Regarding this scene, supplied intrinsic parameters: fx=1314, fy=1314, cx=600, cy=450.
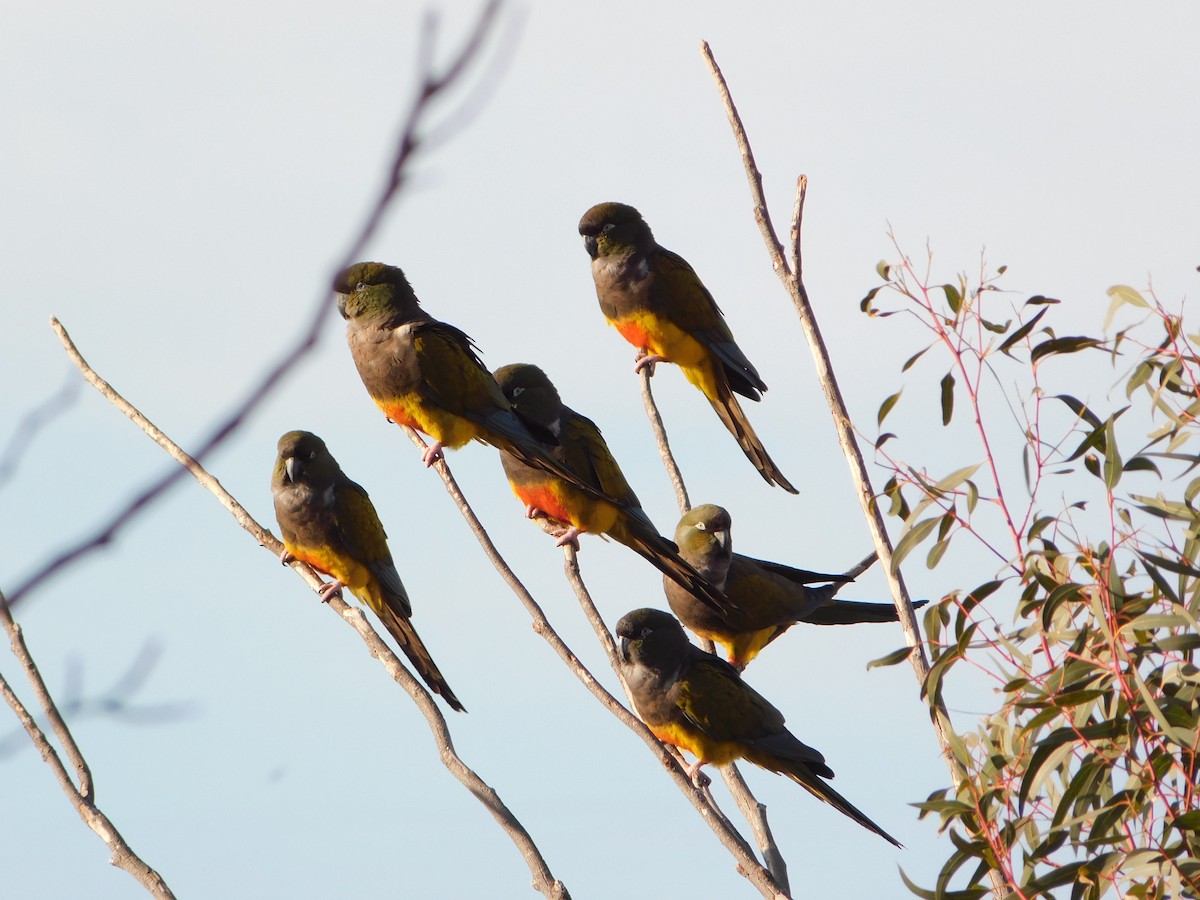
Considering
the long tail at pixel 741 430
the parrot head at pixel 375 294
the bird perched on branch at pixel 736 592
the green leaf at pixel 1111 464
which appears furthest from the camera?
the long tail at pixel 741 430

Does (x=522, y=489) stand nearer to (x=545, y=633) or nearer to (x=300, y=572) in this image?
(x=300, y=572)

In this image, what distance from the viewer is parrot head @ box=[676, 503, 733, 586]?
5.34 m

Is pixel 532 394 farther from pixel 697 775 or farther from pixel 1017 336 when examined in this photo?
pixel 1017 336

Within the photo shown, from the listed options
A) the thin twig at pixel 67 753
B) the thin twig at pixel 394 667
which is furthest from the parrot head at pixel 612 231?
the thin twig at pixel 67 753

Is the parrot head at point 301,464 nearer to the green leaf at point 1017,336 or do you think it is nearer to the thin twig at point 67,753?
the thin twig at point 67,753

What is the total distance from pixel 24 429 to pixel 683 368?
4.64m

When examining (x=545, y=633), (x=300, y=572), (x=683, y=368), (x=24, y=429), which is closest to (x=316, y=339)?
(x=24, y=429)

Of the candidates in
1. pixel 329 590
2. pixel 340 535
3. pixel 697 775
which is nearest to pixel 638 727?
pixel 697 775

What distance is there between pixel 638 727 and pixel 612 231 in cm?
310

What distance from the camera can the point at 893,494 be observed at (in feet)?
12.1

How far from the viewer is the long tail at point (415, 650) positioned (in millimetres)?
5527

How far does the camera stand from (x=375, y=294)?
5.30 metres

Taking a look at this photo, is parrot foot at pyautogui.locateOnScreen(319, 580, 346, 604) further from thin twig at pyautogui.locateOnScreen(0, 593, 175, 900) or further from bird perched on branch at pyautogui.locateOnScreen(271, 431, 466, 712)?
thin twig at pyautogui.locateOnScreen(0, 593, 175, 900)

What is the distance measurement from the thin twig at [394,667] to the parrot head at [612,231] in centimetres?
231
